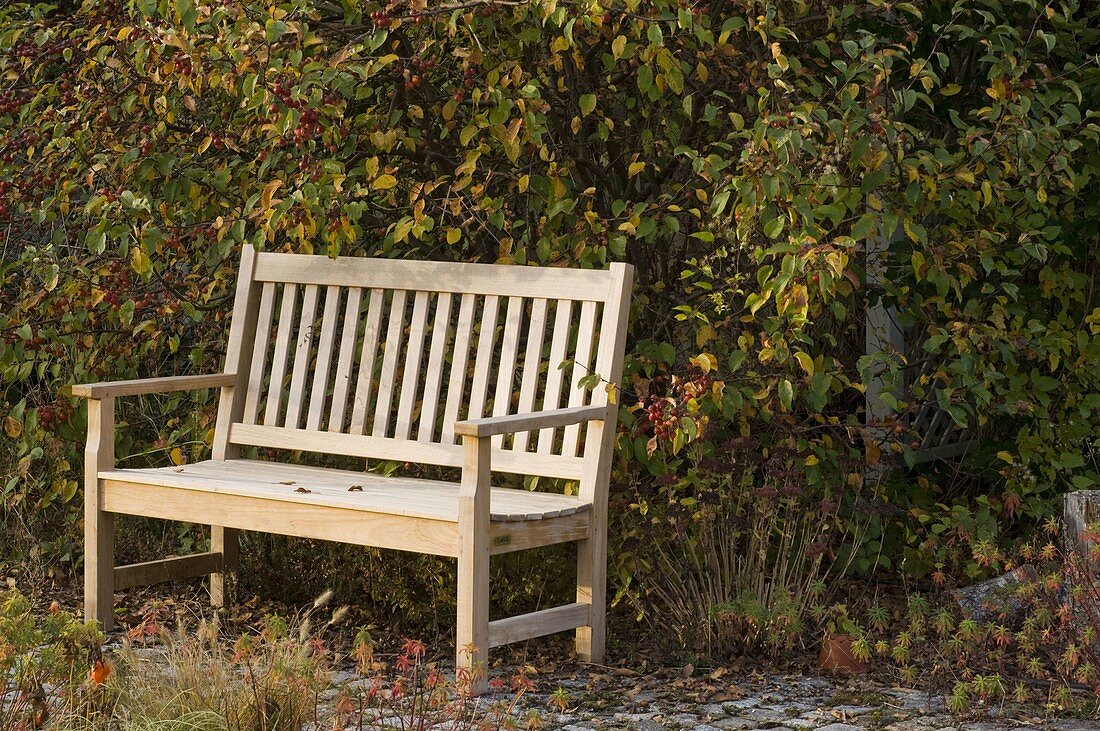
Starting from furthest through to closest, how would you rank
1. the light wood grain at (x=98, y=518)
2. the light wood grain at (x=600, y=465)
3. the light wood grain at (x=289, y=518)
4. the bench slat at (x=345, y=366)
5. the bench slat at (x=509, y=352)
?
the bench slat at (x=345, y=366) → the light wood grain at (x=98, y=518) → the bench slat at (x=509, y=352) → the light wood grain at (x=600, y=465) → the light wood grain at (x=289, y=518)

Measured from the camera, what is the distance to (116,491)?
501 cm

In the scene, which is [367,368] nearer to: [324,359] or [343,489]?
[324,359]

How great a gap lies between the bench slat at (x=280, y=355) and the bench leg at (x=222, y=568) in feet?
1.65

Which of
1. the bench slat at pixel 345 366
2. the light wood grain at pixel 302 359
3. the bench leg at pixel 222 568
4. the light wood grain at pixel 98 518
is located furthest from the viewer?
the bench leg at pixel 222 568

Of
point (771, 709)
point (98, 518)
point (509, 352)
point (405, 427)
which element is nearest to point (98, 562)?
point (98, 518)

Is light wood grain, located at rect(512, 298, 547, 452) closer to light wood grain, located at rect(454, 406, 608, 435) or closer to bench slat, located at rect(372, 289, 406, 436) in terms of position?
light wood grain, located at rect(454, 406, 608, 435)

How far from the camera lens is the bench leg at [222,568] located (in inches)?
217

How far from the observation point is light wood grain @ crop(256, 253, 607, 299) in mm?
4727

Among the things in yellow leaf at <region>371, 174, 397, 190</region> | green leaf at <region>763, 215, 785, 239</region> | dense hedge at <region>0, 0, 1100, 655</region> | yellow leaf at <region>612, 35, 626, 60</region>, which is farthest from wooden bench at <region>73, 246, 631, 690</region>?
yellow leaf at <region>612, 35, 626, 60</region>

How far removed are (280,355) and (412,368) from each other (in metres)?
0.59

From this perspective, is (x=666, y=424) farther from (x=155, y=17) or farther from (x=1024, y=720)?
(x=155, y=17)

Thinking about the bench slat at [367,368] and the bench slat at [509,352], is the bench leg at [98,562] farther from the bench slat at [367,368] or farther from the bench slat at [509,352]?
the bench slat at [509,352]

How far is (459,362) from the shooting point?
16.3ft

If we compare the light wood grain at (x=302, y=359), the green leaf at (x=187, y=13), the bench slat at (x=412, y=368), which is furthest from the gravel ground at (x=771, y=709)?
the green leaf at (x=187, y=13)
